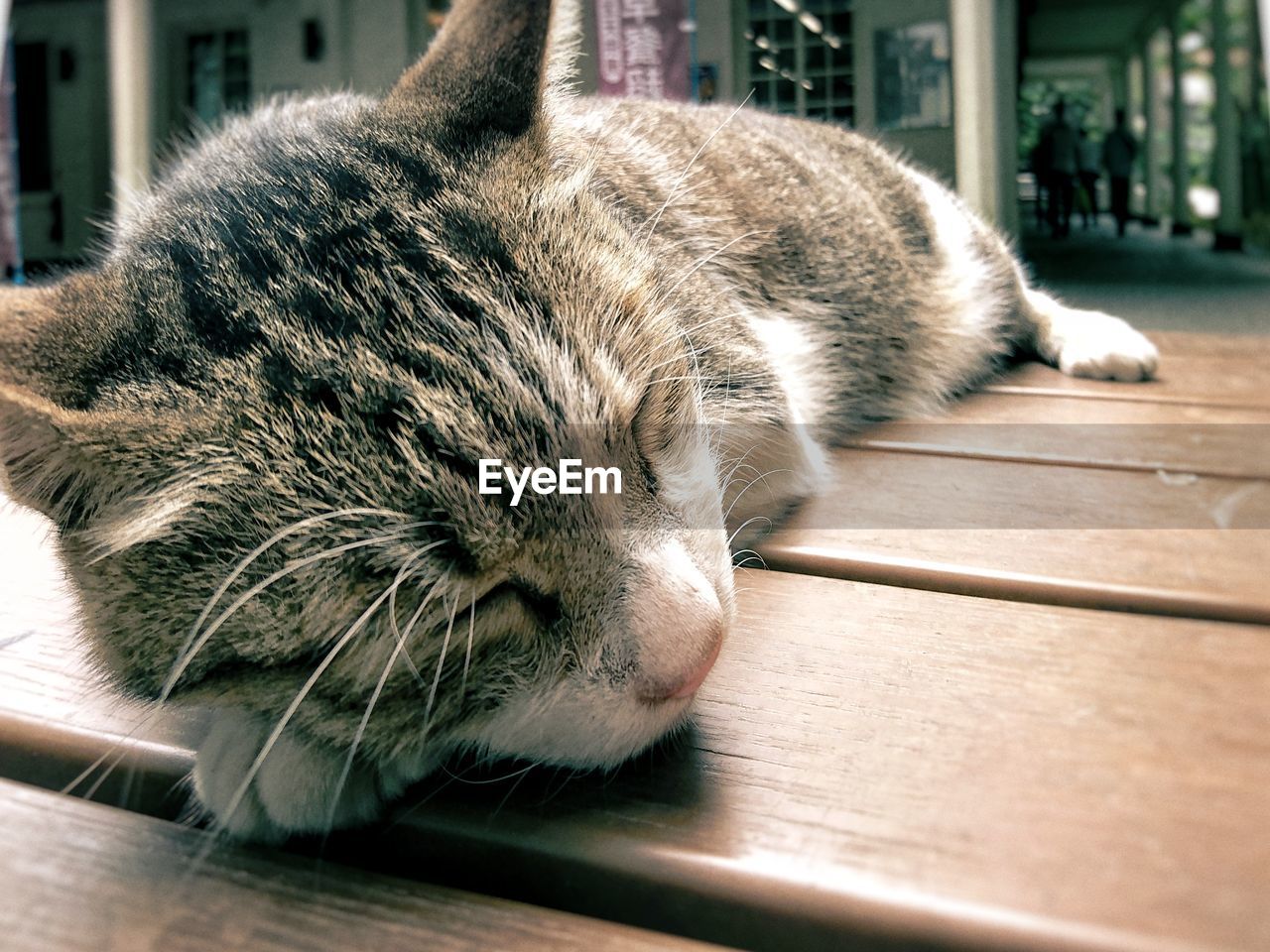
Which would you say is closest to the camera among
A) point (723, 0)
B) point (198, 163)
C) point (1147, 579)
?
point (1147, 579)

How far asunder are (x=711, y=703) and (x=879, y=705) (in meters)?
0.09

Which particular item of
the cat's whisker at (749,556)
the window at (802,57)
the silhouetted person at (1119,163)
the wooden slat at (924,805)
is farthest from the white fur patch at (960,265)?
the wooden slat at (924,805)

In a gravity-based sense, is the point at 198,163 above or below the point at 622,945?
above

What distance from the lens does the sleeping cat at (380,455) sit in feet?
1.40

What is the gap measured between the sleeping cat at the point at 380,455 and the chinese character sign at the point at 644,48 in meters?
1.36

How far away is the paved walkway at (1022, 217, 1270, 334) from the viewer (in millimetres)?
1682

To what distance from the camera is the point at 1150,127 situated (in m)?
1.82

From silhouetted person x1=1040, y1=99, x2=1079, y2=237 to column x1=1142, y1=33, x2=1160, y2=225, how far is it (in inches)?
8.3

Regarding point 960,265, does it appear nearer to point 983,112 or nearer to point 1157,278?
point 983,112

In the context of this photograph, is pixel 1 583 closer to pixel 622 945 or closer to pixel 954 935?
pixel 622 945

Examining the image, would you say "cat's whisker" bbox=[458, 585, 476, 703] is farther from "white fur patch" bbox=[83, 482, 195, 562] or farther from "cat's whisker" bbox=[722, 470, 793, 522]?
"cat's whisker" bbox=[722, 470, 793, 522]

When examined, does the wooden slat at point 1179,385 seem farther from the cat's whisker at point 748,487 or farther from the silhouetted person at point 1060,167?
the cat's whisker at point 748,487

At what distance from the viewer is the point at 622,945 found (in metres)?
0.32

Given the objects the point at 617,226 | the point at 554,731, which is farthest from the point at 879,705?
the point at 617,226
